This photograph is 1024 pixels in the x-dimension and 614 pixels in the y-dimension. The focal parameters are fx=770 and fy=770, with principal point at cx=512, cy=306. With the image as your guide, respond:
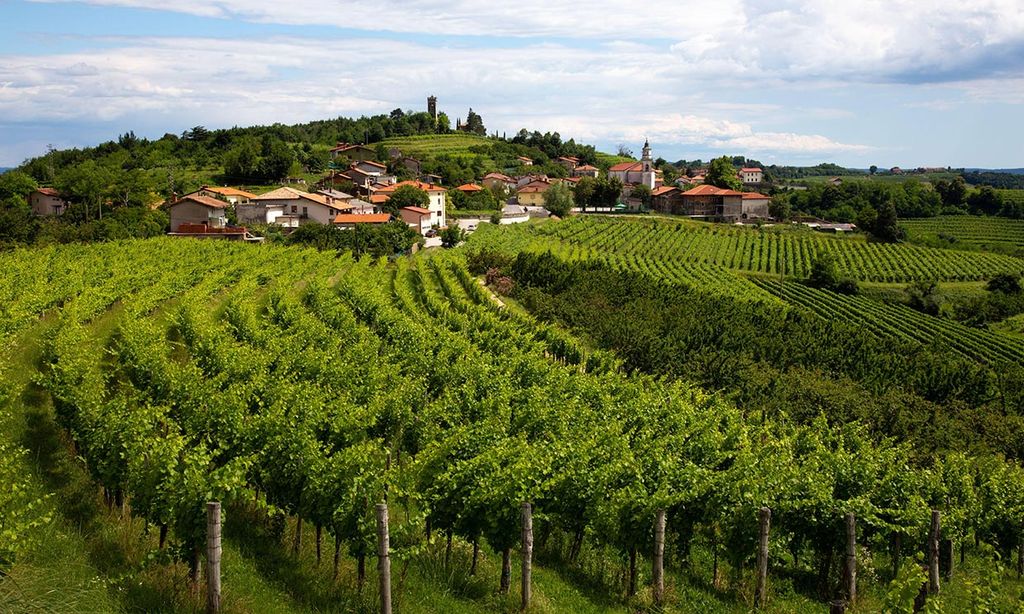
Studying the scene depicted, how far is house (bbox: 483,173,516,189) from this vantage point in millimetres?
119562

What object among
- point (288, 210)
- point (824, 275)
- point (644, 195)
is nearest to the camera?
point (824, 275)

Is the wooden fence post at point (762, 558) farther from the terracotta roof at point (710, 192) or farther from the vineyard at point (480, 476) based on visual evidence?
the terracotta roof at point (710, 192)

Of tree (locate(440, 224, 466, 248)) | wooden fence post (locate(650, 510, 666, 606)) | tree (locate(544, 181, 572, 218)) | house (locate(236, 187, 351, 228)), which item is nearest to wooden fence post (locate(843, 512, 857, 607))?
wooden fence post (locate(650, 510, 666, 606))

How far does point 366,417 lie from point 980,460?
19446 mm

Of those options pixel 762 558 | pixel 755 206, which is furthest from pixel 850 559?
pixel 755 206

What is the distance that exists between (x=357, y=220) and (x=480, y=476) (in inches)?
2458

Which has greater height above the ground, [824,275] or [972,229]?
[972,229]

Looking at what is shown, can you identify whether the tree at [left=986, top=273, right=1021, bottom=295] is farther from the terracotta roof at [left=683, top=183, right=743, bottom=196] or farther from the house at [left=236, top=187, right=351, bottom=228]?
the house at [left=236, top=187, right=351, bottom=228]

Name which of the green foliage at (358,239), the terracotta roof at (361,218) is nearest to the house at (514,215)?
the terracotta roof at (361,218)

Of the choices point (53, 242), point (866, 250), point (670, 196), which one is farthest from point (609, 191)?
point (53, 242)

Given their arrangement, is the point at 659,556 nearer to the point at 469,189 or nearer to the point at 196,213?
the point at 196,213

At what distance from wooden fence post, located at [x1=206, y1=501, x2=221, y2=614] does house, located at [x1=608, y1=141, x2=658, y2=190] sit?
414 ft

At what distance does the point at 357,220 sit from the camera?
72312 millimetres

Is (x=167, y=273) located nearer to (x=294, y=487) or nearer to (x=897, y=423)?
(x=294, y=487)
